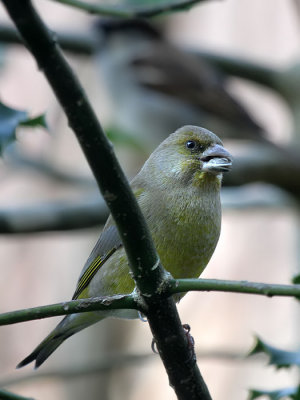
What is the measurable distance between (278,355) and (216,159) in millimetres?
1013

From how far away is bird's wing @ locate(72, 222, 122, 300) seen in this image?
10.4ft

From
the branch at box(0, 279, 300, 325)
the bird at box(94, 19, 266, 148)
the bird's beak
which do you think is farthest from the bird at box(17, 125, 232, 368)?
the bird at box(94, 19, 266, 148)

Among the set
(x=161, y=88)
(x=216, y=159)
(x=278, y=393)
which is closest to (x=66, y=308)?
(x=278, y=393)

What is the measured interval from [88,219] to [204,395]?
237cm

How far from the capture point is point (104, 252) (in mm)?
3217

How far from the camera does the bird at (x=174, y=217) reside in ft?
9.21

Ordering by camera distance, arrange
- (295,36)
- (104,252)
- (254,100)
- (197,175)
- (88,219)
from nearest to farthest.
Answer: (197,175), (104,252), (88,219), (295,36), (254,100)

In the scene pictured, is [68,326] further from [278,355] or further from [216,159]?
[278,355]

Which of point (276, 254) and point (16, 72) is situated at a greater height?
point (16, 72)

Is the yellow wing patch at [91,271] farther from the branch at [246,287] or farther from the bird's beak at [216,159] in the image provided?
the branch at [246,287]

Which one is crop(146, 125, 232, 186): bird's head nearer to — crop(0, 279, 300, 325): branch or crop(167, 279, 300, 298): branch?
crop(0, 279, 300, 325): branch

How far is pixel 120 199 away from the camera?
163 cm

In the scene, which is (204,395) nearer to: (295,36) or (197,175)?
(197,175)

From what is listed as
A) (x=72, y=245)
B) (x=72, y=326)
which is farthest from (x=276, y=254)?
(x=72, y=326)
